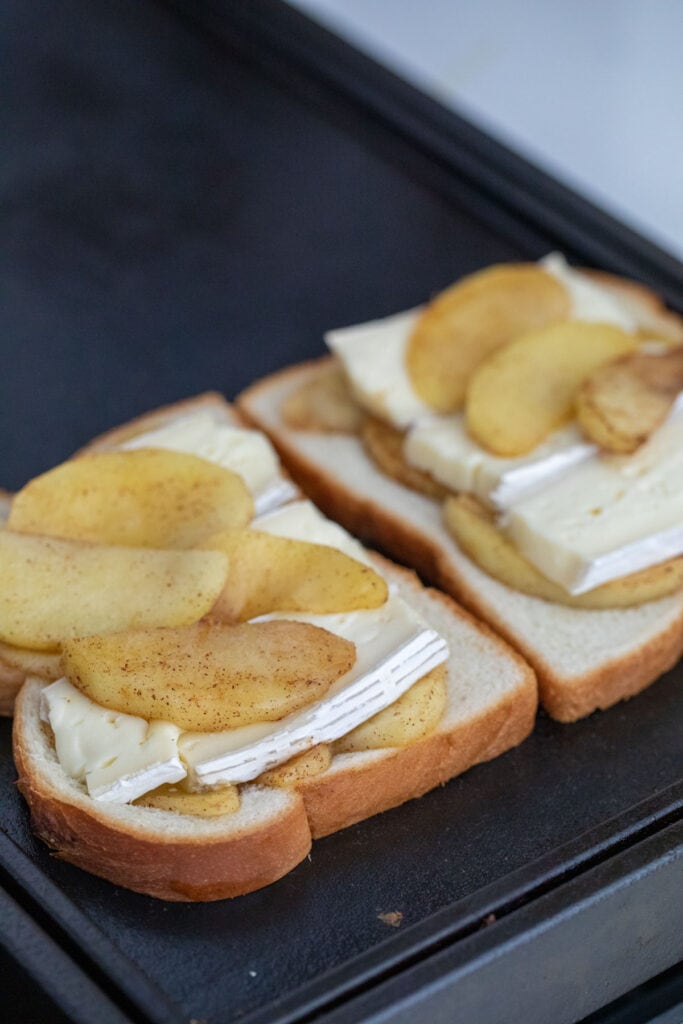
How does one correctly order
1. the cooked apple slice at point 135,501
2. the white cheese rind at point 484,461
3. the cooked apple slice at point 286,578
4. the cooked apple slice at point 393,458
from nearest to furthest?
the cooked apple slice at point 286,578 < the cooked apple slice at point 135,501 < the white cheese rind at point 484,461 < the cooked apple slice at point 393,458

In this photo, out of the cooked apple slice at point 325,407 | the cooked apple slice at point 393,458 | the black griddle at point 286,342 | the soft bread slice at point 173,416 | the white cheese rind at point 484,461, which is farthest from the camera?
the cooked apple slice at point 325,407

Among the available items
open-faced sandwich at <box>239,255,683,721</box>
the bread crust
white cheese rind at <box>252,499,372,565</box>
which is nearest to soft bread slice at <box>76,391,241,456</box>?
open-faced sandwich at <box>239,255,683,721</box>

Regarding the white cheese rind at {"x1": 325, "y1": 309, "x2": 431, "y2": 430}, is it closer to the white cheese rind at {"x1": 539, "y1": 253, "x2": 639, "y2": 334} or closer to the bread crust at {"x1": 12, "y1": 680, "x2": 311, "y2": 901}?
the white cheese rind at {"x1": 539, "y1": 253, "x2": 639, "y2": 334}

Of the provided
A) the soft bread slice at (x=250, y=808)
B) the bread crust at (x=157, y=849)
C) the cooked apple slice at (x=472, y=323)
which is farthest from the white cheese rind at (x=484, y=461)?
the bread crust at (x=157, y=849)

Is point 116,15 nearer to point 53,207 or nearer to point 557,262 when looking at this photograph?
point 53,207

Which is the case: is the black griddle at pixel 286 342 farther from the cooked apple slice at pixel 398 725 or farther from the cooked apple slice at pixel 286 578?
the cooked apple slice at pixel 286 578

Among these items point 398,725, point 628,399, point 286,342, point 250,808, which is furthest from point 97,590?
point 286,342

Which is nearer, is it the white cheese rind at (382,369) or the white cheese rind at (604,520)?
the white cheese rind at (604,520)
